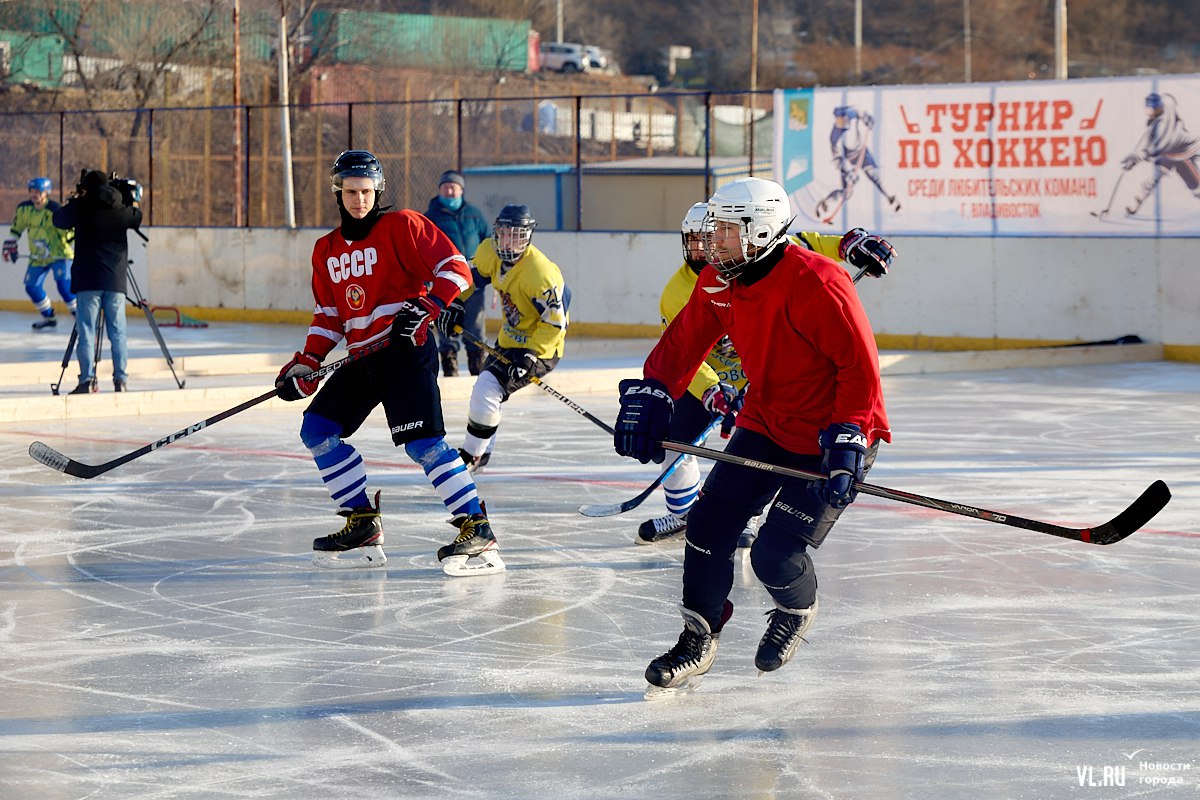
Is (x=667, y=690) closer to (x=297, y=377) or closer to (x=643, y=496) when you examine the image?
(x=643, y=496)

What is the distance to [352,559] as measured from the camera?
576cm

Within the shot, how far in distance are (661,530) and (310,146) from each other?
80.4 feet

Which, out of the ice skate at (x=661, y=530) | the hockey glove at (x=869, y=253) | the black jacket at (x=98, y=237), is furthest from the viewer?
the black jacket at (x=98, y=237)

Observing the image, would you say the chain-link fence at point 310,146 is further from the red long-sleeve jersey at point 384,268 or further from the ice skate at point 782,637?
the ice skate at point 782,637

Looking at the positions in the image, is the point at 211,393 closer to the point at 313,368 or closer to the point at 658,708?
the point at 313,368

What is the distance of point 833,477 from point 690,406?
93.1 inches

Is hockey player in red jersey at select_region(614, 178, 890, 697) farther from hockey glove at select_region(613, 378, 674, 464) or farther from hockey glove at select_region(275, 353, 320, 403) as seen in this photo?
hockey glove at select_region(275, 353, 320, 403)

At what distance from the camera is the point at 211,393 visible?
10.2 meters

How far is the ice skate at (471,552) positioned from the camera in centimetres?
557

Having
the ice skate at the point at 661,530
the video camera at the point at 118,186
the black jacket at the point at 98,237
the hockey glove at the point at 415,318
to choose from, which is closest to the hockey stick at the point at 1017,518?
the hockey glove at the point at 415,318

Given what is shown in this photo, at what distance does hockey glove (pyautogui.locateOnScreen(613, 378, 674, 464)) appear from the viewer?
160 inches

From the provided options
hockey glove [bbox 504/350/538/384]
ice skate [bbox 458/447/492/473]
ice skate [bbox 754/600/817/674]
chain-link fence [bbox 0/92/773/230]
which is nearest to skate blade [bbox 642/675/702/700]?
ice skate [bbox 754/600/817/674]

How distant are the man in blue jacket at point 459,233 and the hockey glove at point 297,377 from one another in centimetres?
548

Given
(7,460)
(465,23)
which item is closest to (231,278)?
(7,460)
